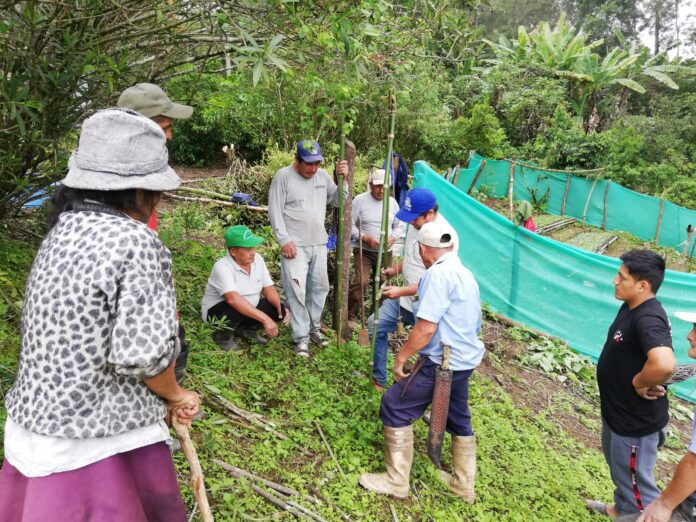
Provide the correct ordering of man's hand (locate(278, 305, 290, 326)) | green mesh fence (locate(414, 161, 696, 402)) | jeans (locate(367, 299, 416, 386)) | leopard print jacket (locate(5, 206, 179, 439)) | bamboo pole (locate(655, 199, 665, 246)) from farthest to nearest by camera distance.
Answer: bamboo pole (locate(655, 199, 665, 246)), green mesh fence (locate(414, 161, 696, 402)), man's hand (locate(278, 305, 290, 326)), jeans (locate(367, 299, 416, 386)), leopard print jacket (locate(5, 206, 179, 439))

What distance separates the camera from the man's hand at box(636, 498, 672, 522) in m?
2.32

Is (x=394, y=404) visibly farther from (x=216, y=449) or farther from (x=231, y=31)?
(x=231, y=31)

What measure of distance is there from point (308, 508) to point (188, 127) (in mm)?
11361

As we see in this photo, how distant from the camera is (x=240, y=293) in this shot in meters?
4.39

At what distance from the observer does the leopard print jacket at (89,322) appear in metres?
1.54

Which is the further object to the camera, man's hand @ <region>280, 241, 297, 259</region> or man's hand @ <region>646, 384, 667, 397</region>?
man's hand @ <region>280, 241, 297, 259</region>

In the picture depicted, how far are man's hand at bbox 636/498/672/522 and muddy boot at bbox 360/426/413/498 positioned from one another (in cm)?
136

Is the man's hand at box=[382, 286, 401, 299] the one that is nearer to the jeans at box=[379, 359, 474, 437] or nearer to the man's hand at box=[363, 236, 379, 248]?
the jeans at box=[379, 359, 474, 437]

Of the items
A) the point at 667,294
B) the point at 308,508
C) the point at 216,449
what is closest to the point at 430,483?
the point at 308,508

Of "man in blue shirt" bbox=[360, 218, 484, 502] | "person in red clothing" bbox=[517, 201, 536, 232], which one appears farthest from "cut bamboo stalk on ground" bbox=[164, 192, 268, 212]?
"man in blue shirt" bbox=[360, 218, 484, 502]

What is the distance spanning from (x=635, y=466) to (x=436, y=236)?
1.89 meters

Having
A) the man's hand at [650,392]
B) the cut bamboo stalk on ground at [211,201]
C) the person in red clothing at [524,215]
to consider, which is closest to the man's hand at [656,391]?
the man's hand at [650,392]

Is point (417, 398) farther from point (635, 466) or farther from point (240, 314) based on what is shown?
point (240, 314)

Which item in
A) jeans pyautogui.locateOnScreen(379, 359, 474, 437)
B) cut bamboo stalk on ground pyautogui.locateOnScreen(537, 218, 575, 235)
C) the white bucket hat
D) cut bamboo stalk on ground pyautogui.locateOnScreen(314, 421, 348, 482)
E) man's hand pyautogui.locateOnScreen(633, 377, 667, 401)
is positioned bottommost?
cut bamboo stalk on ground pyautogui.locateOnScreen(537, 218, 575, 235)
